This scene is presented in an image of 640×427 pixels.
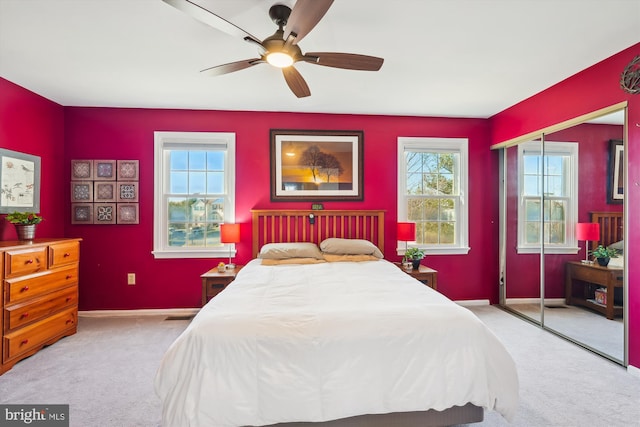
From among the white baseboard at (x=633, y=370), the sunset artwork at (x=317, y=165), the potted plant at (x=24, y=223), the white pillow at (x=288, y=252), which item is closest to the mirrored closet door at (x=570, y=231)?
the white baseboard at (x=633, y=370)

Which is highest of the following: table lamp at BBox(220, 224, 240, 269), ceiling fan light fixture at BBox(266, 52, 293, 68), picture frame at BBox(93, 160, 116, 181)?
ceiling fan light fixture at BBox(266, 52, 293, 68)

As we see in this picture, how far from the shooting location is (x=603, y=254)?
2629 millimetres

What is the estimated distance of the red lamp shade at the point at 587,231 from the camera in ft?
8.83

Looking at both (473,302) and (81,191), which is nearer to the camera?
(81,191)

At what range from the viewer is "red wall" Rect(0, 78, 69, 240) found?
297 cm

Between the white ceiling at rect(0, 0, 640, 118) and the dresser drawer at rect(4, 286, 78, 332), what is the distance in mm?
2092

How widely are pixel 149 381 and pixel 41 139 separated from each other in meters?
2.95

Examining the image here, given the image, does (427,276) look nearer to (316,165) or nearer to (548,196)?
(548,196)

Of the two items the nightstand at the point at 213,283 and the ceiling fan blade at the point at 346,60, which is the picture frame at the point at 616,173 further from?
the nightstand at the point at 213,283

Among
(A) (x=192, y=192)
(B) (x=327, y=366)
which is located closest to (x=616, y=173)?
(B) (x=327, y=366)

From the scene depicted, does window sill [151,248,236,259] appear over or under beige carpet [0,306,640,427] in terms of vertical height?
over

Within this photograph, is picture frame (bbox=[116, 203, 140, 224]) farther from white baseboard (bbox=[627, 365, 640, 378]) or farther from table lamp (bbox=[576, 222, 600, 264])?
white baseboard (bbox=[627, 365, 640, 378])

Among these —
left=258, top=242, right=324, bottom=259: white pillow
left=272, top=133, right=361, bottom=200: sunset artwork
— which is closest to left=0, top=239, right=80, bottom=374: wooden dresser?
left=258, top=242, right=324, bottom=259: white pillow

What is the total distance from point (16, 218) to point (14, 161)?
24.0 inches
